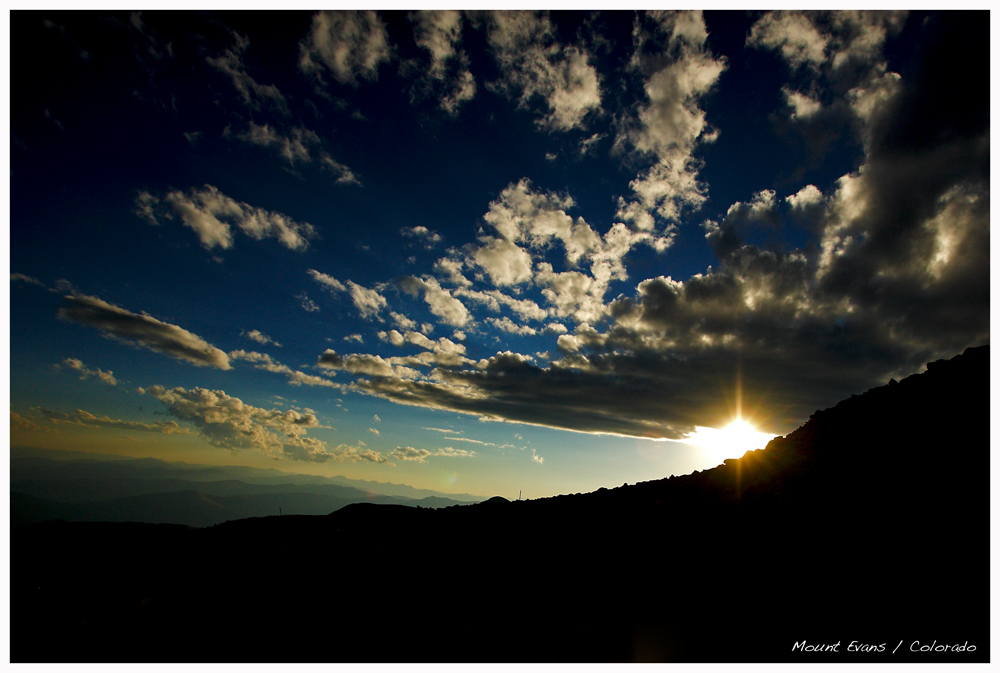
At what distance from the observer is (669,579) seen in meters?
15.0

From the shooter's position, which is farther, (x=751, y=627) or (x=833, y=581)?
(x=833, y=581)

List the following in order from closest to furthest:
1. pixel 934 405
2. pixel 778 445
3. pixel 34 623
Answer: pixel 34 623
pixel 934 405
pixel 778 445

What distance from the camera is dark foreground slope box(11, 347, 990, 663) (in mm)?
11398

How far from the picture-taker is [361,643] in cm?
1243

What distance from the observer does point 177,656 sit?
494 inches

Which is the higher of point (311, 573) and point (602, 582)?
point (602, 582)

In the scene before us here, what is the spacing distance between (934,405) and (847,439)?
351 cm

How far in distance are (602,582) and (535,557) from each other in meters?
4.18

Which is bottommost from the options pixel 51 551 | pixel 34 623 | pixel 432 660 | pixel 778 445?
pixel 51 551

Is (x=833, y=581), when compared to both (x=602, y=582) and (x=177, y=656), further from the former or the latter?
(x=177, y=656)

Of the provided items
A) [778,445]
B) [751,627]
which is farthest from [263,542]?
[778,445]

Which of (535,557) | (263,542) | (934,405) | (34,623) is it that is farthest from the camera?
(263,542)

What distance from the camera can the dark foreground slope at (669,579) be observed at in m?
11.4

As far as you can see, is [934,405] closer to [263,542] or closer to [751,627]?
[751,627]
